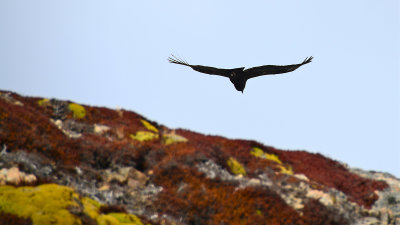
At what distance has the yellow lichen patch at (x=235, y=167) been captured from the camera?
18125mm

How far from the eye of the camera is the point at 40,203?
29.2 feet

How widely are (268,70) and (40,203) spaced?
620 centimetres

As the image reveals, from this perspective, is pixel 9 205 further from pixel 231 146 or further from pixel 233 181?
pixel 231 146

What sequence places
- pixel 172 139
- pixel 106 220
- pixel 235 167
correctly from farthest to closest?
pixel 172 139
pixel 235 167
pixel 106 220

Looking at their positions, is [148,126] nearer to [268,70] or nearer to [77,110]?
[77,110]

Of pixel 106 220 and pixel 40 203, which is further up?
pixel 40 203

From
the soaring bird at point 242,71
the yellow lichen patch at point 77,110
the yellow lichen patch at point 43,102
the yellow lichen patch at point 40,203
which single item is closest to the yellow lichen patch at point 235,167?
the yellow lichen patch at point 77,110

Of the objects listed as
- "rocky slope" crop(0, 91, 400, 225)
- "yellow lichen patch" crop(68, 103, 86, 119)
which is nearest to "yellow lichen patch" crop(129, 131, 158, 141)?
"rocky slope" crop(0, 91, 400, 225)

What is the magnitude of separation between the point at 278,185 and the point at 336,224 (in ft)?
8.54

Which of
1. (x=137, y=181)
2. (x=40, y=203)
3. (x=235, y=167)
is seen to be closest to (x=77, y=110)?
(x=137, y=181)

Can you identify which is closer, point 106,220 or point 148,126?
point 106,220

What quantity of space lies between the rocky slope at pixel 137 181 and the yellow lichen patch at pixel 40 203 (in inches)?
0.8

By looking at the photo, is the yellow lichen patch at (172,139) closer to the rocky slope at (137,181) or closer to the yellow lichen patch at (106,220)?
the rocky slope at (137,181)

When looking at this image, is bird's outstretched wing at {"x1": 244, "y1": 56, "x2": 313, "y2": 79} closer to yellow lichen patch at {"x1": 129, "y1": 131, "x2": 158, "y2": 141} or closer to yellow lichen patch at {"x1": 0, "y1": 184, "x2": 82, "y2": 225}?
yellow lichen patch at {"x1": 0, "y1": 184, "x2": 82, "y2": 225}
